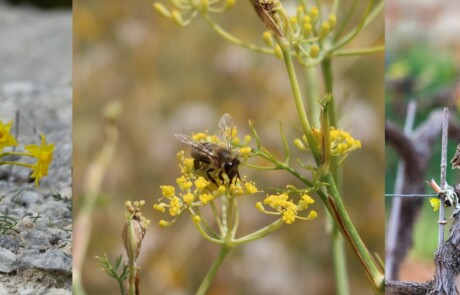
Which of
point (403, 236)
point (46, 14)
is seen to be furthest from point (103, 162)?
point (46, 14)

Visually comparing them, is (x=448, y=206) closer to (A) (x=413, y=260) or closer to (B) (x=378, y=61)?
(A) (x=413, y=260)

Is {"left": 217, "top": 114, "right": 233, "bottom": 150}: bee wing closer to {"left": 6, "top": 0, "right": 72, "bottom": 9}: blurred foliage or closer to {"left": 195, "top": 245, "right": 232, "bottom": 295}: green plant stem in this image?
{"left": 195, "top": 245, "right": 232, "bottom": 295}: green plant stem

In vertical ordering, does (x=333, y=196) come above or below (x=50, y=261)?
above

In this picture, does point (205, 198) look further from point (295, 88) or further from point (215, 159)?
point (295, 88)

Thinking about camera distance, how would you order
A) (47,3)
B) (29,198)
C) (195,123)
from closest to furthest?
(29,198) < (195,123) < (47,3)

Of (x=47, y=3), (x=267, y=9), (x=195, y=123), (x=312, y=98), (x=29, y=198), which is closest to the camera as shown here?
(x=267, y=9)

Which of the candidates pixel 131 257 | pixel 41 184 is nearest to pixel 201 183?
pixel 131 257

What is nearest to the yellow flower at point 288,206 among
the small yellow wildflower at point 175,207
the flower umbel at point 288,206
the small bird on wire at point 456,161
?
the flower umbel at point 288,206
